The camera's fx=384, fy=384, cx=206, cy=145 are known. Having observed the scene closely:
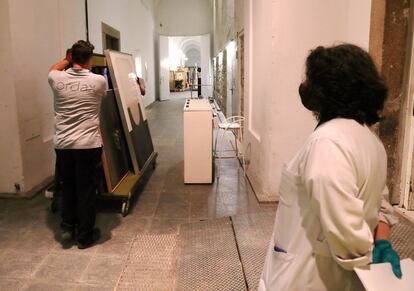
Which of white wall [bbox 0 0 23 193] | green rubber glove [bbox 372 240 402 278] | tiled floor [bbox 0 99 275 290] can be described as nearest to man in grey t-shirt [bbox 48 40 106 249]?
tiled floor [bbox 0 99 275 290]

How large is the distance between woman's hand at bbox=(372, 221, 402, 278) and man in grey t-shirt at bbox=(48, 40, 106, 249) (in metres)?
2.25

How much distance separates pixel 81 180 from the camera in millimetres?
2922

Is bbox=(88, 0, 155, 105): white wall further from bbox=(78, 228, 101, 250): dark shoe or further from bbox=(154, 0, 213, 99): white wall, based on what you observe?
bbox=(78, 228, 101, 250): dark shoe

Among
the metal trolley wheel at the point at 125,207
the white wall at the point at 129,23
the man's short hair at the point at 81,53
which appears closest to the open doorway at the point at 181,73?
the white wall at the point at 129,23

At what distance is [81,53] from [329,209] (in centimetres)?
241

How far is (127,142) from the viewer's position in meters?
4.11

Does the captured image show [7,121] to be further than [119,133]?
No

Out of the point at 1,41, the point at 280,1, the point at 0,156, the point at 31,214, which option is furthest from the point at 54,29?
the point at 280,1

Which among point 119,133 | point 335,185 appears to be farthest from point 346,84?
point 119,133

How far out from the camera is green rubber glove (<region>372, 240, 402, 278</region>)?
1035 millimetres

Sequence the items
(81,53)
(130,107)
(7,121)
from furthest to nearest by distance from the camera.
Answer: (130,107)
(7,121)
(81,53)

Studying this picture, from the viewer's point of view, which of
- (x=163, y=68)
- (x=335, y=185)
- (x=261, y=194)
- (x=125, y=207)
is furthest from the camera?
(x=163, y=68)

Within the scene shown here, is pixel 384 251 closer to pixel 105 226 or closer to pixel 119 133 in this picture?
pixel 105 226

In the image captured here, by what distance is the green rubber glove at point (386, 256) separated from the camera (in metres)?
1.04
